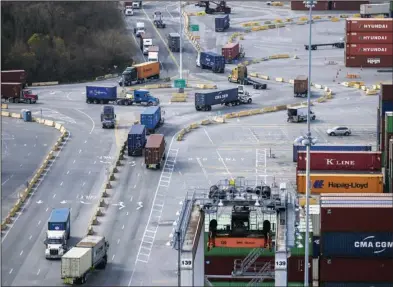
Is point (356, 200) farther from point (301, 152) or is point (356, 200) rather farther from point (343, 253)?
point (301, 152)

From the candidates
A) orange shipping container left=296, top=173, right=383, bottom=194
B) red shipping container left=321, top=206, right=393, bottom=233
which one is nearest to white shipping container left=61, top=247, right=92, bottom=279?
red shipping container left=321, top=206, right=393, bottom=233

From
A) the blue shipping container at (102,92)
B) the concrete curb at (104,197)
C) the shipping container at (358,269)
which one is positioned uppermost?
the shipping container at (358,269)

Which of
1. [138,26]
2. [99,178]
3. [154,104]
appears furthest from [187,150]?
[138,26]

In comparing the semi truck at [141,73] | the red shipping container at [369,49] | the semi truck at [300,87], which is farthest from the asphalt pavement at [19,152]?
the red shipping container at [369,49]

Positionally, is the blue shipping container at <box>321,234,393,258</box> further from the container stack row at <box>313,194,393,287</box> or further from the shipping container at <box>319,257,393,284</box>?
the shipping container at <box>319,257,393,284</box>

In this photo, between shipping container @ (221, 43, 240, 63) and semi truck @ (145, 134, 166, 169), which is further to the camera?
shipping container @ (221, 43, 240, 63)

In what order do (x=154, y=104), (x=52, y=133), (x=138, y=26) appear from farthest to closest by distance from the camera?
1. (x=138, y=26)
2. (x=154, y=104)
3. (x=52, y=133)

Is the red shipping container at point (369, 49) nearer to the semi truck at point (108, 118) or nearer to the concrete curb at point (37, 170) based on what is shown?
the semi truck at point (108, 118)
